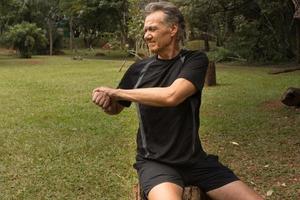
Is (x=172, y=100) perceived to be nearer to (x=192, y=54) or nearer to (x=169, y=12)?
(x=192, y=54)

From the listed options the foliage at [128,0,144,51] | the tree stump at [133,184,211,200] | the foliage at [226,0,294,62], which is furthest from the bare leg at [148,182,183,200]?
the foliage at [226,0,294,62]

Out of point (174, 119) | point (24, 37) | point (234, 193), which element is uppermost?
point (174, 119)

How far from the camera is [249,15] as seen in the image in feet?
80.6

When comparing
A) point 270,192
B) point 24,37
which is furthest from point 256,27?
point 270,192

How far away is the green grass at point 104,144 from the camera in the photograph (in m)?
5.46

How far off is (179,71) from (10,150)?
454 centimetres

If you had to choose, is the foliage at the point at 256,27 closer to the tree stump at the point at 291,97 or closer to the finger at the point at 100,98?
the tree stump at the point at 291,97

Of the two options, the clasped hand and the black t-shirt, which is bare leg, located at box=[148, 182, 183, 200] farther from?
the clasped hand

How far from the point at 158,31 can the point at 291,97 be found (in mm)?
7192

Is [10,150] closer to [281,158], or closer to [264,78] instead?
[281,158]

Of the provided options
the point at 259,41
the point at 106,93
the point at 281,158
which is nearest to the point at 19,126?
the point at 281,158

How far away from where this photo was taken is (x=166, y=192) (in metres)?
2.69

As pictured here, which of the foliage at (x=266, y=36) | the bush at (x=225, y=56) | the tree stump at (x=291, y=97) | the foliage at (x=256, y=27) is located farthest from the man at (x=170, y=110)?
the bush at (x=225, y=56)

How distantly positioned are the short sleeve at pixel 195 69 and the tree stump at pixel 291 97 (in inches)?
274
